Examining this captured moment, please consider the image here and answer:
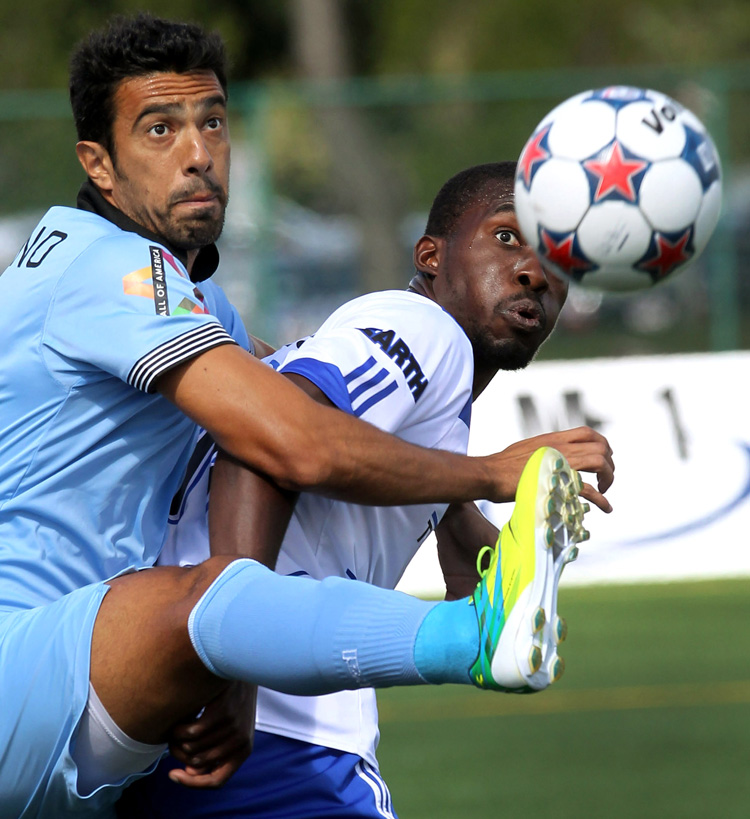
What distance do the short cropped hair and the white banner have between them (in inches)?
212

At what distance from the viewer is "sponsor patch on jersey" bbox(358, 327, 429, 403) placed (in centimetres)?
329

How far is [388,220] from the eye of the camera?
43.5ft

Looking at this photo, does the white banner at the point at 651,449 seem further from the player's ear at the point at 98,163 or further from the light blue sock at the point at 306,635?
the light blue sock at the point at 306,635

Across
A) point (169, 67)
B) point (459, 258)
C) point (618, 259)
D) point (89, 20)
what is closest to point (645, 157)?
point (618, 259)

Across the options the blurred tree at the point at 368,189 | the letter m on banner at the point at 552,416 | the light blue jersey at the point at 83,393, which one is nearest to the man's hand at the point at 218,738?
the light blue jersey at the point at 83,393

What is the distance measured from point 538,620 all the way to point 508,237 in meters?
1.28

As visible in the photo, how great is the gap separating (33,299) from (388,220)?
10.2 m

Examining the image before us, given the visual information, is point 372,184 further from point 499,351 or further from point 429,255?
point 499,351

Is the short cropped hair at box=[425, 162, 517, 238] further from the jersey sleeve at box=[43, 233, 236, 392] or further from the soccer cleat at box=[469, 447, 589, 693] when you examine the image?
the soccer cleat at box=[469, 447, 589, 693]

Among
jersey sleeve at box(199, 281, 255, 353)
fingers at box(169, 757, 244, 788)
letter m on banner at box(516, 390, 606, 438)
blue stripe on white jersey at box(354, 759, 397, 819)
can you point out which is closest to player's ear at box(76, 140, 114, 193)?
jersey sleeve at box(199, 281, 255, 353)

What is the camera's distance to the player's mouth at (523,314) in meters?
3.72

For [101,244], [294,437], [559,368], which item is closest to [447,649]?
[294,437]

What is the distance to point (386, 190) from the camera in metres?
13.6

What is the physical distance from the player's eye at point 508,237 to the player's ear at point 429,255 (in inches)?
7.6
